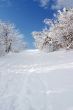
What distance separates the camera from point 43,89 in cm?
971

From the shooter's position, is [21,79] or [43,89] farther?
[21,79]

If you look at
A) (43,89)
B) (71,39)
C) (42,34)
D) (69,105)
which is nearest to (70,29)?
(71,39)

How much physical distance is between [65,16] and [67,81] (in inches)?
966

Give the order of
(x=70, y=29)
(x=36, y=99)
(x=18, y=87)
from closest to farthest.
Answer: (x=36, y=99) < (x=18, y=87) < (x=70, y=29)

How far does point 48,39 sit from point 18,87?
110 ft

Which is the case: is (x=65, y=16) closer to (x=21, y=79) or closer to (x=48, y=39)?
(x=48, y=39)

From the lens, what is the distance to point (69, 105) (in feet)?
24.3

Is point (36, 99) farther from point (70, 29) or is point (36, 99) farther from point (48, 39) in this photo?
point (48, 39)

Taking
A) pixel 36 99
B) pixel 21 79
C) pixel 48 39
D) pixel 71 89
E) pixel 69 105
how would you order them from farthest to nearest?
pixel 48 39 → pixel 21 79 → pixel 71 89 → pixel 36 99 → pixel 69 105

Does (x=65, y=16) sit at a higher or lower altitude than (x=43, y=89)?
higher

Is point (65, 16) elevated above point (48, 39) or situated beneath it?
elevated above

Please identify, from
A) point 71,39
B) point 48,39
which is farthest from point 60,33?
point 48,39

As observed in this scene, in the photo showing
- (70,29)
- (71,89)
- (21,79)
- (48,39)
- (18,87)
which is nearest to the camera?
(71,89)

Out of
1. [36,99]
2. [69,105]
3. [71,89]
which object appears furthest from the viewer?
[71,89]
